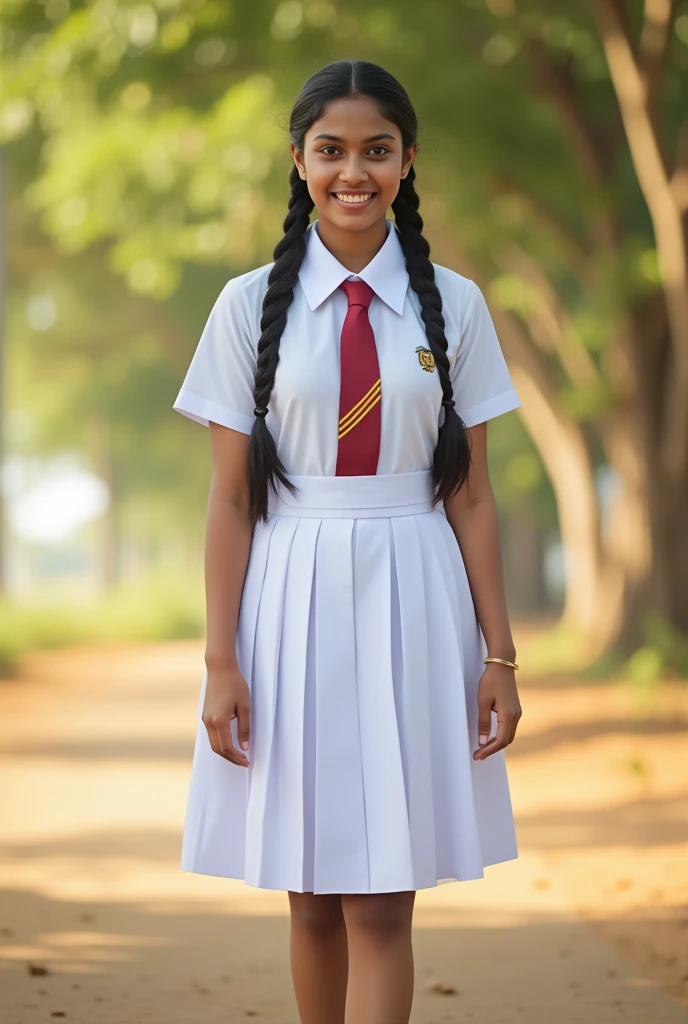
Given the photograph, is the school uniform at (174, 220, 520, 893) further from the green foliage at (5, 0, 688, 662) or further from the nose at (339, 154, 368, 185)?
the green foliage at (5, 0, 688, 662)

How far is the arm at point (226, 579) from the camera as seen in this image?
290cm

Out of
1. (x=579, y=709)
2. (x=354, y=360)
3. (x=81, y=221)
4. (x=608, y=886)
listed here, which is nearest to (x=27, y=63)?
(x=81, y=221)

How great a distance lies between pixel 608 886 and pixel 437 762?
3103 millimetres

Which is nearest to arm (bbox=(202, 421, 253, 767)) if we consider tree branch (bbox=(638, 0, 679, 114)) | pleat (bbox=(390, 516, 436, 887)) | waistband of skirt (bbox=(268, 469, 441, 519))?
waistband of skirt (bbox=(268, 469, 441, 519))

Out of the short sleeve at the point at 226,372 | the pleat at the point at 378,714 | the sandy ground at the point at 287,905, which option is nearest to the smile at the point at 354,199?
the short sleeve at the point at 226,372

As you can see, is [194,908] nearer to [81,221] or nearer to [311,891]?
[311,891]

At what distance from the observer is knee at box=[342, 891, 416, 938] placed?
2855mm

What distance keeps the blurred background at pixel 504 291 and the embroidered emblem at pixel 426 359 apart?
66 cm

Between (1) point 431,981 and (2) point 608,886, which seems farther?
(2) point 608,886

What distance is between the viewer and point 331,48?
33.6 ft

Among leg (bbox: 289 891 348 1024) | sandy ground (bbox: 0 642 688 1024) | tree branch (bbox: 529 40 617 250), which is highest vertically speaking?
tree branch (bbox: 529 40 617 250)

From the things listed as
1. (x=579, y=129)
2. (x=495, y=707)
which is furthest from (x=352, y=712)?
(x=579, y=129)

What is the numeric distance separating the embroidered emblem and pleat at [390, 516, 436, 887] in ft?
1.00

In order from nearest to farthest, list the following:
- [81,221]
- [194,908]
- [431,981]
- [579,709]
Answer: [431,981] → [194,908] → [579,709] → [81,221]
